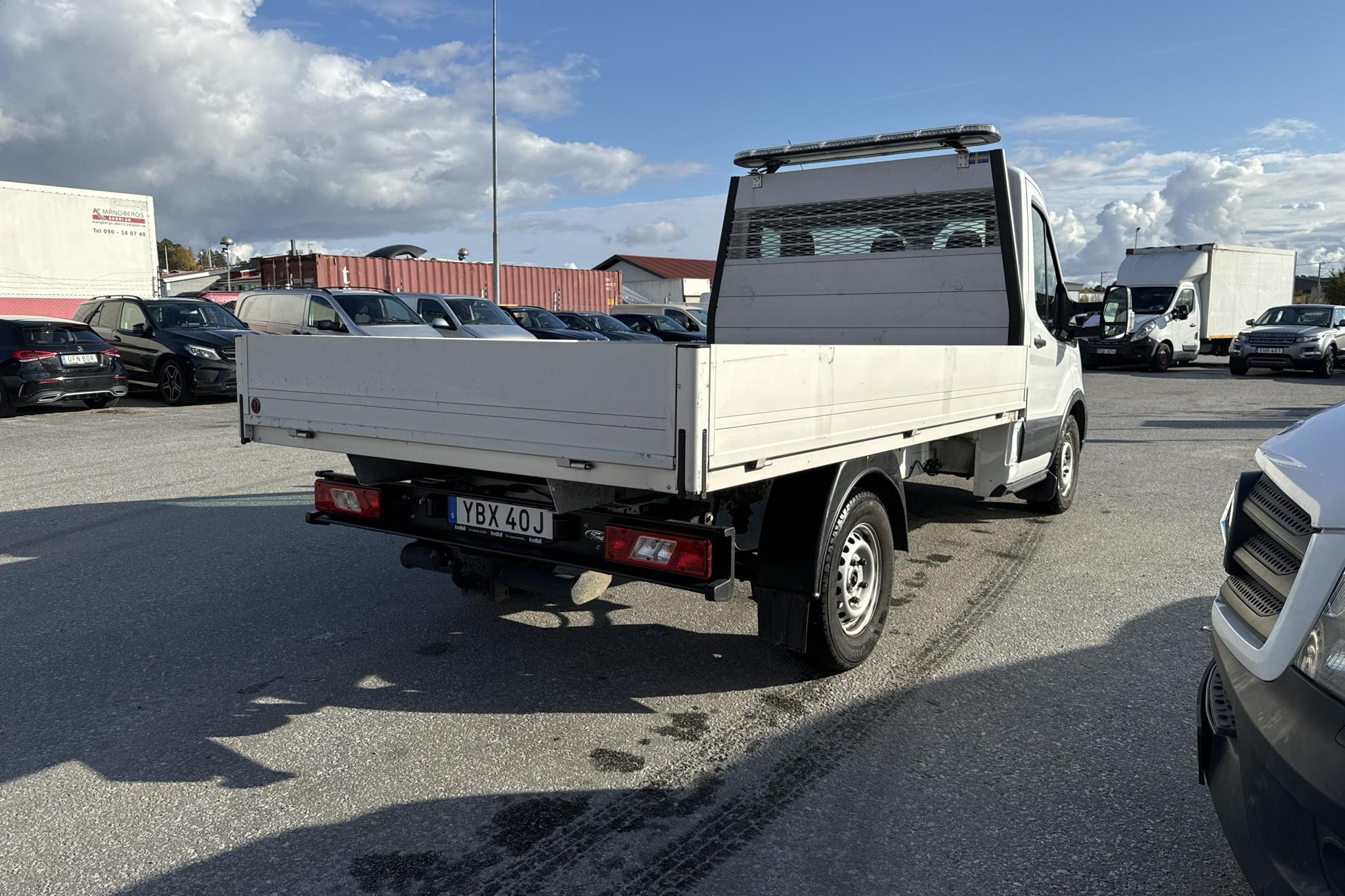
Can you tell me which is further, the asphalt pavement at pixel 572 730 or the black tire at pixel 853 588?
the black tire at pixel 853 588

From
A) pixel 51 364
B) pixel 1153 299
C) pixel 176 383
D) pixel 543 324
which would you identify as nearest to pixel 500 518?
pixel 51 364

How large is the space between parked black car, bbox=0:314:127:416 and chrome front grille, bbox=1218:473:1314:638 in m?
14.3

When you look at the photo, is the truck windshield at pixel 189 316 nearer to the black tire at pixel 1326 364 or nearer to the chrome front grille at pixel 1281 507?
the chrome front grille at pixel 1281 507

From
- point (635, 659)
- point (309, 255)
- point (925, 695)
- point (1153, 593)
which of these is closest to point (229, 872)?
point (635, 659)

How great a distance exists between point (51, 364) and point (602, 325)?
39.9 ft

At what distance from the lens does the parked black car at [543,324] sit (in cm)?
1967

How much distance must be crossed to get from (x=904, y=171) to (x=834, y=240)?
1.96 feet

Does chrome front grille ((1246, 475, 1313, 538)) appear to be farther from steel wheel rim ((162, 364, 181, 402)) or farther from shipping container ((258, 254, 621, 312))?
shipping container ((258, 254, 621, 312))

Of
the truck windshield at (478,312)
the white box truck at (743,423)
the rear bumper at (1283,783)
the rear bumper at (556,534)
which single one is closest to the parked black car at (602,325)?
the truck windshield at (478,312)

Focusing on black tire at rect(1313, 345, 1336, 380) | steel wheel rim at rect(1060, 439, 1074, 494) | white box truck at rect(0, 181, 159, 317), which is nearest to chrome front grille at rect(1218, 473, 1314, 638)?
steel wheel rim at rect(1060, 439, 1074, 494)

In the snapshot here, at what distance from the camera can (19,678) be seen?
397 cm

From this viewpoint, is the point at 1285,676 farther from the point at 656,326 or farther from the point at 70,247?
the point at 70,247

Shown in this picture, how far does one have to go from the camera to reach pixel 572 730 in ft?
11.8

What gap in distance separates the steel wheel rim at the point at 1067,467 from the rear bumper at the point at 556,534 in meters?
4.45
